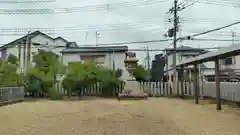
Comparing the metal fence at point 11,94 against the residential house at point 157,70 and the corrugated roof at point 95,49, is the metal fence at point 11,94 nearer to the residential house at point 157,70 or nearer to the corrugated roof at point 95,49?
the corrugated roof at point 95,49

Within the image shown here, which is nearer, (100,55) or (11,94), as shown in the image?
(11,94)

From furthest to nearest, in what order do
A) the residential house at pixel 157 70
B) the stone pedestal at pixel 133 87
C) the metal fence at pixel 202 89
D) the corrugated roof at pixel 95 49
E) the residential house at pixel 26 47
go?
the residential house at pixel 26 47, the residential house at pixel 157 70, the corrugated roof at pixel 95 49, the stone pedestal at pixel 133 87, the metal fence at pixel 202 89

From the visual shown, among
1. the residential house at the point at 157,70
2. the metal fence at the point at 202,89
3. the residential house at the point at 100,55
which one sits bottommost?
the metal fence at the point at 202,89

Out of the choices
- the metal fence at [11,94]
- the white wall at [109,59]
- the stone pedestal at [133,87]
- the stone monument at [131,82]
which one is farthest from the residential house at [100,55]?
the metal fence at [11,94]

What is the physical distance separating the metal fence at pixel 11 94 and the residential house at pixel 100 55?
37.2 ft

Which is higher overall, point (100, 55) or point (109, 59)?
point (100, 55)

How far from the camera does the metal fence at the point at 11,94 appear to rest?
14548mm

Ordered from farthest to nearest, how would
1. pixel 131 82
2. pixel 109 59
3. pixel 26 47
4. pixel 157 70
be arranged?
pixel 26 47, pixel 157 70, pixel 109 59, pixel 131 82

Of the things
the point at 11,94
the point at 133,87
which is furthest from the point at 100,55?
the point at 11,94

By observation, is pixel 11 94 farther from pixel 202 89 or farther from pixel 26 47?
pixel 26 47

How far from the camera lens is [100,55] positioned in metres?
28.7

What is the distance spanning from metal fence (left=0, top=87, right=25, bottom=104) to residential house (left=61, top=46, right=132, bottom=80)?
1133 cm

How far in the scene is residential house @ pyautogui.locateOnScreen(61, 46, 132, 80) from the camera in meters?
28.0

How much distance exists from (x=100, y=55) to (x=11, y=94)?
1403 centimetres
